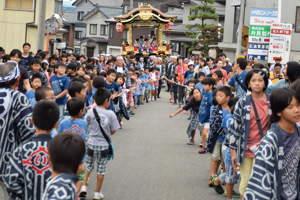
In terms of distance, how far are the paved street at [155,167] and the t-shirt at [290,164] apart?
339 cm

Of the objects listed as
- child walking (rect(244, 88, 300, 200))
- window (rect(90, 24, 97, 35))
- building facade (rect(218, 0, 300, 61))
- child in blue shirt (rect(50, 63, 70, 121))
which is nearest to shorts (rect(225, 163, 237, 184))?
child walking (rect(244, 88, 300, 200))

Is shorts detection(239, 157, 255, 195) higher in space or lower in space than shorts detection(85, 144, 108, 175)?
higher

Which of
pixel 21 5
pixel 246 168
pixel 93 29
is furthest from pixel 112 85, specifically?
pixel 93 29

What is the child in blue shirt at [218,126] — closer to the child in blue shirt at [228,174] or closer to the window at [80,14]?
the child in blue shirt at [228,174]

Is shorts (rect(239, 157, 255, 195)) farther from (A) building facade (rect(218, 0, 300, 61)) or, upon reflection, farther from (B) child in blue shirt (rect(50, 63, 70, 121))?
(A) building facade (rect(218, 0, 300, 61))

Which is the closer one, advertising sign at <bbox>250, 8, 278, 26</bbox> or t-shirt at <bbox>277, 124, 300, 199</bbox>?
t-shirt at <bbox>277, 124, 300, 199</bbox>

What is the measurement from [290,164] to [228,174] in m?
2.49

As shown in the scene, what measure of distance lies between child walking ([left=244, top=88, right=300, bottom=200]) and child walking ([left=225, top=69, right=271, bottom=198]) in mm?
1337

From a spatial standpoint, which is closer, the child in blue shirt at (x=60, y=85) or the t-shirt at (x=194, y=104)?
the child in blue shirt at (x=60, y=85)

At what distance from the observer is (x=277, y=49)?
57.0ft

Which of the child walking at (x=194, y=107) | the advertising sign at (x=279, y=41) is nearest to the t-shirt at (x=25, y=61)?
the child walking at (x=194, y=107)

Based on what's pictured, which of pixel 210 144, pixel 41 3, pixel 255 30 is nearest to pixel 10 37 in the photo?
pixel 41 3

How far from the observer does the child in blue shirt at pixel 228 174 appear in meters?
6.35

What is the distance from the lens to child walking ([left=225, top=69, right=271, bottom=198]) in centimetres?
543
